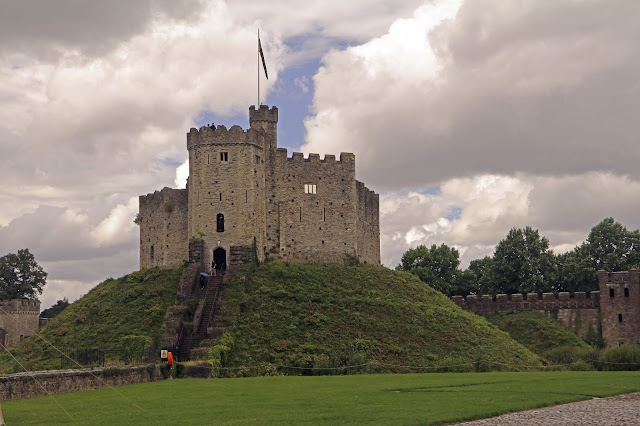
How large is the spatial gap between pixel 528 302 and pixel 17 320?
2071 inches

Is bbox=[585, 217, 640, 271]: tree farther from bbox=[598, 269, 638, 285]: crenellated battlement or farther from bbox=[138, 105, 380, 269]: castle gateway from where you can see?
bbox=[138, 105, 380, 269]: castle gateway

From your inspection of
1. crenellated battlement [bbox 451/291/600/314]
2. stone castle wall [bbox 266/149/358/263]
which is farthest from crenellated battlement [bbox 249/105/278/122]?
crenellated battlement [bbox 451/291/600/314]

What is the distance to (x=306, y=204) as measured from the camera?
6631cm

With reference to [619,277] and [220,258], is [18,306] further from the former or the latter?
[619,277]

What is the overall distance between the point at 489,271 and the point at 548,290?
258 inches

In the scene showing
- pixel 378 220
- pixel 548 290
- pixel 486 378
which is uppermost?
pixel 378 220

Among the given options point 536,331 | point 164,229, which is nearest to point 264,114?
point 164,229

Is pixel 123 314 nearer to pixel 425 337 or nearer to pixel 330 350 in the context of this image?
pixel 330 350

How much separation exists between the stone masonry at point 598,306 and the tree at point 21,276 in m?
52.6

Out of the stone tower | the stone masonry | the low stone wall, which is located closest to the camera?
the low stone wall

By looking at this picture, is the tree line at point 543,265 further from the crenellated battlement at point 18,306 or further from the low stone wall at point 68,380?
the low stone wall at point 68,380

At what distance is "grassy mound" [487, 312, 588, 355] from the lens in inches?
2843

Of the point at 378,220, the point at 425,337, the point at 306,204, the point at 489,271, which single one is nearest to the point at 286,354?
the point at 425,337

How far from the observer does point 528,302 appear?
79500 mm
